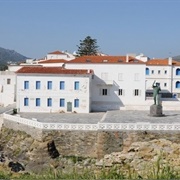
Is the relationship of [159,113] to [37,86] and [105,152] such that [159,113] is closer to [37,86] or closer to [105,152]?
[105,152]

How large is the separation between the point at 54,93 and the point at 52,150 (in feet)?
32.4

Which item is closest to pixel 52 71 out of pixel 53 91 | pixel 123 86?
pixel 53 91

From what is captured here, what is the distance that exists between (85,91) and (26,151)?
1043 cm

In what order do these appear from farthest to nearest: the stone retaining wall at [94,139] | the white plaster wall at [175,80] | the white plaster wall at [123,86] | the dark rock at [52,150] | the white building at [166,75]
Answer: the white building at [166,75], the white plaster wall at [175,80], the white plaster wall at [123,86], the dark rock at [52,150], the stone retaining wall at [94,139]

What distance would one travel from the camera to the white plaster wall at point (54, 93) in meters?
36.6

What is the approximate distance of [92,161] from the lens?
2630 cm

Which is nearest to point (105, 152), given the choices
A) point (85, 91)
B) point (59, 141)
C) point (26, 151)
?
point (59, 141)

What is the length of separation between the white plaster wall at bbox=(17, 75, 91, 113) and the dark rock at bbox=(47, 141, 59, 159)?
9024 mm

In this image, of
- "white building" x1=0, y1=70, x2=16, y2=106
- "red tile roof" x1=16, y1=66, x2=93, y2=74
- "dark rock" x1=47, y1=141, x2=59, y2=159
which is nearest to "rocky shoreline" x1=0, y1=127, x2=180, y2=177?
"dark rock" x1=47, y1=141, x2=59, y2=159

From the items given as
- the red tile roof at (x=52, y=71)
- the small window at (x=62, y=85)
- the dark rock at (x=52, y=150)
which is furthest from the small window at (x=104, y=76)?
the dark rock at (x=52, y=150)

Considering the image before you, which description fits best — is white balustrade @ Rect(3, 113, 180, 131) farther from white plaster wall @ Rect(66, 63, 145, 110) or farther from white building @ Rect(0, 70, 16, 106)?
white building @ Rect(0, 70, 16, 106)

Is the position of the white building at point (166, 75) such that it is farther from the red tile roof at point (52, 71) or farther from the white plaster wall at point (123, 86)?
the red tile roof at point (52, 71)

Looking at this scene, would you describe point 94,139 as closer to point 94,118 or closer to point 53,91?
point 94,118

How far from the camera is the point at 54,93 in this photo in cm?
3672
